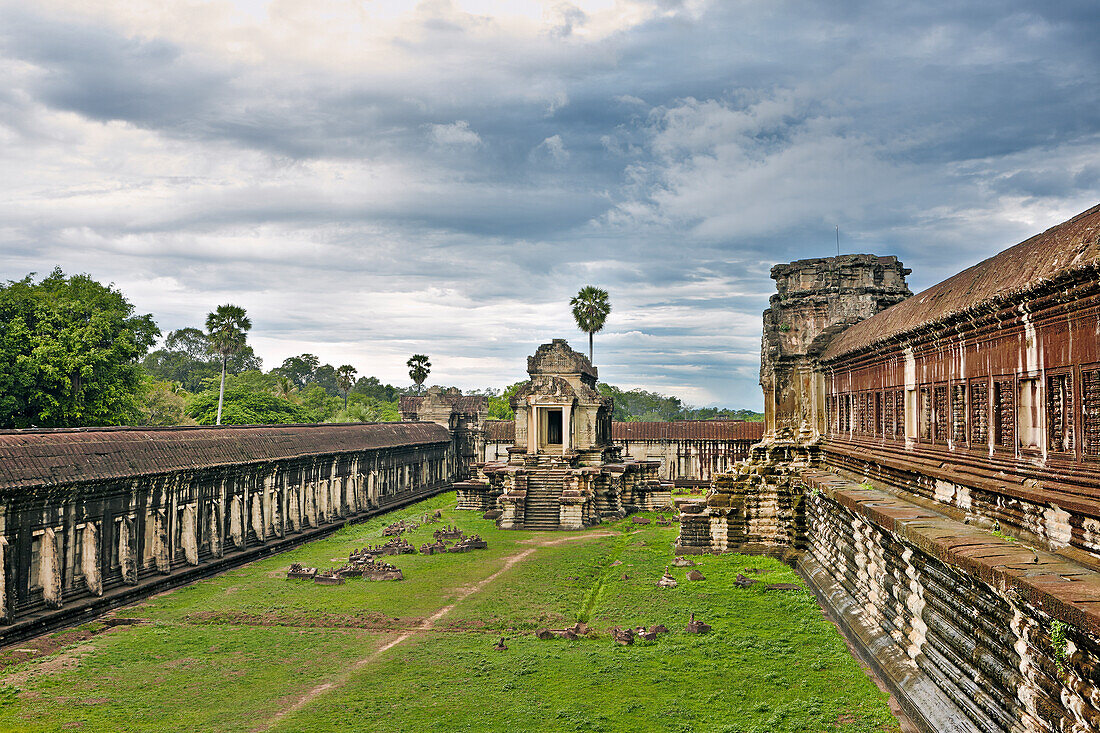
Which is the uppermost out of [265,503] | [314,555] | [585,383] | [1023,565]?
[585,383]

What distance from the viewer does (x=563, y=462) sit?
36.1 m

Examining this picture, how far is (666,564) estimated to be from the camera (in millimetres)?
22812

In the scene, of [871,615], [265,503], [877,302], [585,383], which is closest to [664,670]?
[871,615]

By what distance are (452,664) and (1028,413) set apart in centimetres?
1025

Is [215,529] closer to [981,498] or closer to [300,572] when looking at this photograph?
[300,572]

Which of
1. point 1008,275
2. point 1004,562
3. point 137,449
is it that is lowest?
point 1004,562

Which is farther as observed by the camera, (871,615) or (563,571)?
(563,571)

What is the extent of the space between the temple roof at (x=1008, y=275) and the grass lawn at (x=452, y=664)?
19.0 ft

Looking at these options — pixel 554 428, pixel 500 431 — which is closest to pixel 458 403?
pixel 500 431

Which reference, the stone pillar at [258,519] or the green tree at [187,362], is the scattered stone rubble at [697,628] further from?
the green tree at [187,362]

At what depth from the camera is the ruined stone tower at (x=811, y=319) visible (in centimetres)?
2266

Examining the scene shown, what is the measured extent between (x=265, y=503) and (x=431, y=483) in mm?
21504

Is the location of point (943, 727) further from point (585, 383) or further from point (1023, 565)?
point (585, 383)

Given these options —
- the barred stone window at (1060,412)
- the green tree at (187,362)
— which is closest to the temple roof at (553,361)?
the barred stone window at (1060,412)
